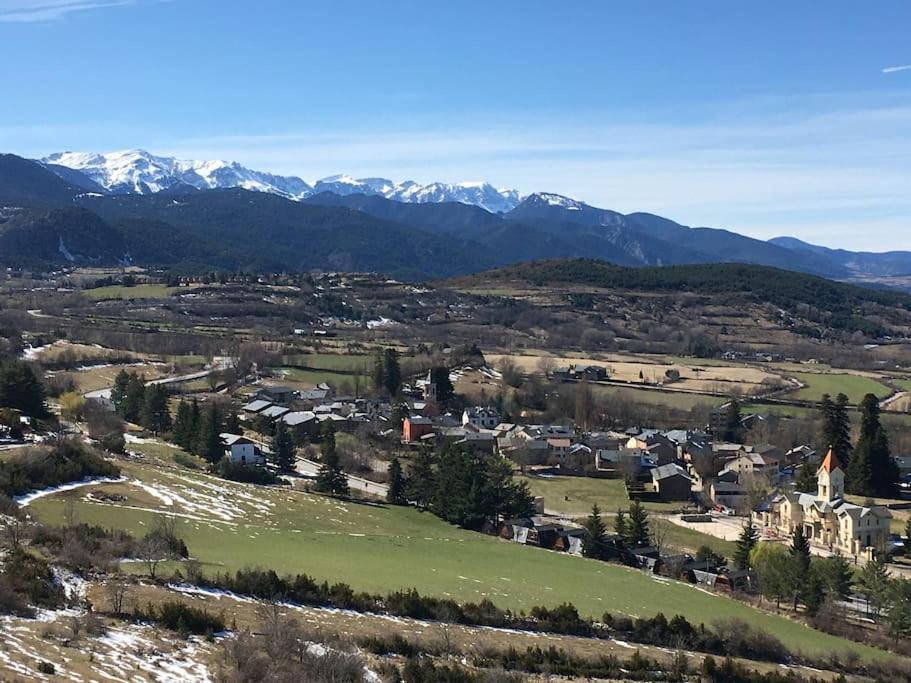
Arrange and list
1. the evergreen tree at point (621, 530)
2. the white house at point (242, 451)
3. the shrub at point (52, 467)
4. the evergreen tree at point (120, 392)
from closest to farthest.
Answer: the shrub at point (52, 467) < the evergreen tree at point (621, 530) < the white house at point (242, 451) < the evergreen tree at point (120, 392)

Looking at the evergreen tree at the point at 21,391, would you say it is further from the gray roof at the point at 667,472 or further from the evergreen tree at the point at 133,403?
the gray roof at the point at 667,472

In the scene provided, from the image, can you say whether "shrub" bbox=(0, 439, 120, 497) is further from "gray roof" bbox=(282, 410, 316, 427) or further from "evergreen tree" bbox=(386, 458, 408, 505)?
"gray roof" bbox=(282, 410, 316, 427)

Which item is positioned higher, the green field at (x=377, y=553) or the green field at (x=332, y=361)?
the green field at (x=332, y=361)

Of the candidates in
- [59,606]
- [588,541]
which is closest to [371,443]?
[588,541]

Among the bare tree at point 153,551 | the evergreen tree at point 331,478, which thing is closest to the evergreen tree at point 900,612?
the bare tree at point 153,551

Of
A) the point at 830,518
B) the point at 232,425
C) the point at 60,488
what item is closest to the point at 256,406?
the point at 232,425

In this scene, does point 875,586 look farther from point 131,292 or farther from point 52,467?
point 131,292

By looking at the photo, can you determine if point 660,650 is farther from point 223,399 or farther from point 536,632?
point 223,399
